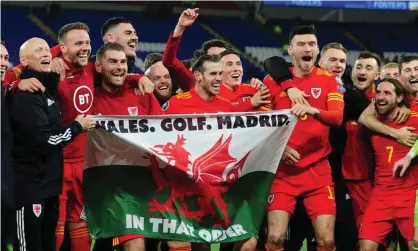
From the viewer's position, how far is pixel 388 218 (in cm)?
657

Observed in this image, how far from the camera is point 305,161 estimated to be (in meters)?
6.57

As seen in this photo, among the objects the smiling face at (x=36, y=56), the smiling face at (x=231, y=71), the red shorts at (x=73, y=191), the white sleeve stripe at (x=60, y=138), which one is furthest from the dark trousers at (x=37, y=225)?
A: the smiling face at (x=231, y=71)

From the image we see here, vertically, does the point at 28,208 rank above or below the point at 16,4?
below

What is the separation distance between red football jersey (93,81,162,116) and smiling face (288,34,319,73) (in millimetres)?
1202

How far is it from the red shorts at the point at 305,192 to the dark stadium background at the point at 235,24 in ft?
41.5

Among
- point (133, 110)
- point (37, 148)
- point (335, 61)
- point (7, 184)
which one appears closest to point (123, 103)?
point (133, 110)

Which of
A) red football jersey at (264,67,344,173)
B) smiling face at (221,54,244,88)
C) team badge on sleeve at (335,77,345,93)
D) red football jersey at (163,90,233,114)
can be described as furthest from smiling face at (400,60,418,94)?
red football jersey at (163,90,233,114)

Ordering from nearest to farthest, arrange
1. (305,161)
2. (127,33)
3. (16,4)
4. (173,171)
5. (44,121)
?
(44,121) < (173,171) < (305,161) < (127,33) < (16,4)

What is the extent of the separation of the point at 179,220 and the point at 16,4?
46.7 ft

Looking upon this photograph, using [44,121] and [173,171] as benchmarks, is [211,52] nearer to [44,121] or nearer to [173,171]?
[173,171]

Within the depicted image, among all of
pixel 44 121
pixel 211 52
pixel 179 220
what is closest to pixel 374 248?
pixel 179 220

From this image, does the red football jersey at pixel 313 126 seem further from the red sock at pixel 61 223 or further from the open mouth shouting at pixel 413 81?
the red sock at pixel 61 223

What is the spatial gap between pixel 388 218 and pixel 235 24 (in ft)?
48.5

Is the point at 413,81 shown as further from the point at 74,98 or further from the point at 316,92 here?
the point at 74,98
